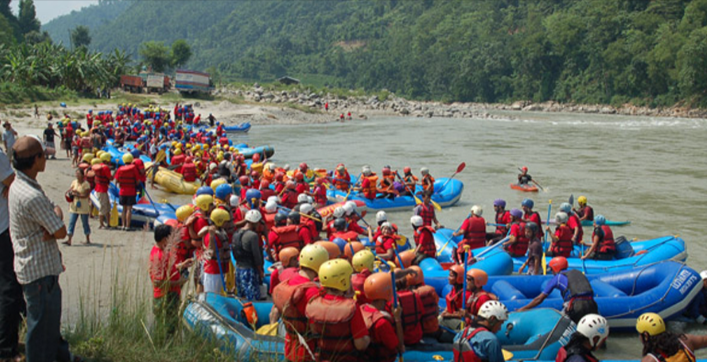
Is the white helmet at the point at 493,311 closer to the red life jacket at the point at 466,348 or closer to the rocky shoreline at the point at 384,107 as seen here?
the red life jacket at the point at 466,348

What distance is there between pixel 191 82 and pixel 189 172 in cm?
3569

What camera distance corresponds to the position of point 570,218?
385 inches

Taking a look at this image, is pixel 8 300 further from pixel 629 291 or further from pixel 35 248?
pixel 629 291

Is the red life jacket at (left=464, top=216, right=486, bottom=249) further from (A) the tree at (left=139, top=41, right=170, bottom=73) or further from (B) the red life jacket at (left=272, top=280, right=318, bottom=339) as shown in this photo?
(A) the tree at (left=139, top=41, right=170, bottom=73)

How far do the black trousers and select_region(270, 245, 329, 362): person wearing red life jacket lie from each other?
1715 mm

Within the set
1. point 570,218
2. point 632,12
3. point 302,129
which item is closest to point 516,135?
point 302,129

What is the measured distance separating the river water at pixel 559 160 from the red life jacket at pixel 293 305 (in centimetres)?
438

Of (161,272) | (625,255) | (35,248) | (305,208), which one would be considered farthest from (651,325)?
(305,208)

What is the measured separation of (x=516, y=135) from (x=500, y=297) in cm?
3104

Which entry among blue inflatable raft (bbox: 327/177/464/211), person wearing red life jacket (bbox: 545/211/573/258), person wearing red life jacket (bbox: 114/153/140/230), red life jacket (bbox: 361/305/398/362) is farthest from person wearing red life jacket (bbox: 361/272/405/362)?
blue inflatable raft (bbox: 327/177/464/211)

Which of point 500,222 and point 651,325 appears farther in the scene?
point 500,222

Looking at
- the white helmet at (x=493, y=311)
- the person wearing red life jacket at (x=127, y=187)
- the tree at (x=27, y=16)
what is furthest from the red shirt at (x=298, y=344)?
the tree at (x=27, y=16)

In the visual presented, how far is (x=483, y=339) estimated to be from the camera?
403 centimetres

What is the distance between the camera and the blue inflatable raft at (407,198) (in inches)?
573
